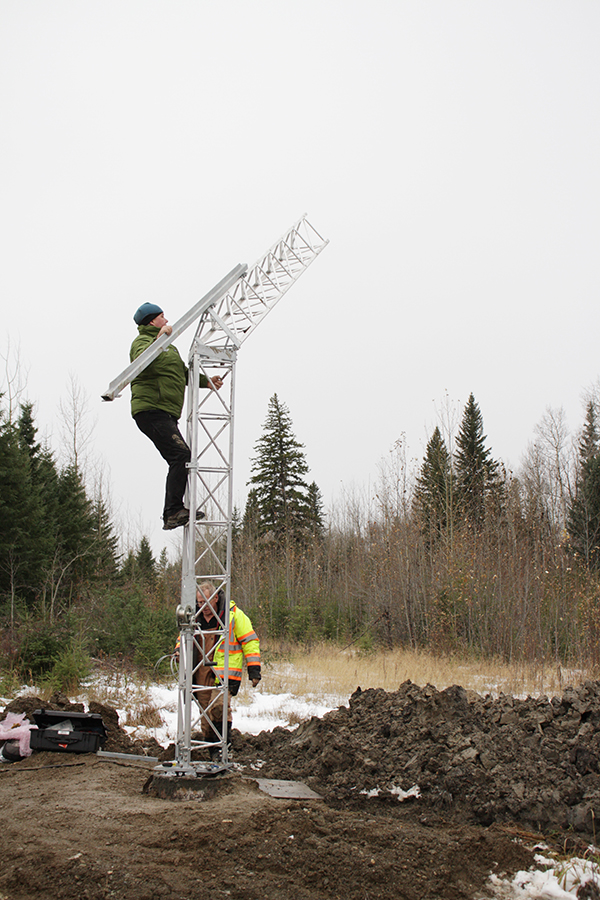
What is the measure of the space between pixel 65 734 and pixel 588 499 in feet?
94.6

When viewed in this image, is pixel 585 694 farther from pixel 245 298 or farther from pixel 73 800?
pixel 245 298

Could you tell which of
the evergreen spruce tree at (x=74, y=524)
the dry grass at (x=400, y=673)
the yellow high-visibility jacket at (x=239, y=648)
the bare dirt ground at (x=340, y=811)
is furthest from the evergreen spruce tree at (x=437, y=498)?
the evergreen spruce tree at (x=74, y=524)

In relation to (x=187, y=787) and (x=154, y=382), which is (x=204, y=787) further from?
(x=154, y=382)

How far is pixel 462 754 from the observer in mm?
6641

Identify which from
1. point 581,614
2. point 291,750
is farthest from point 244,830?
point 581,614

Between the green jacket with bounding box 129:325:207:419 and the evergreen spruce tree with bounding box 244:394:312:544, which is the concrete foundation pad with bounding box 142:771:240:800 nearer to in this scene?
the green jacket with bounding box 129:325:207:419

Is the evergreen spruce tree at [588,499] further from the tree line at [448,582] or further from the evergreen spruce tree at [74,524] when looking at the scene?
the evergreen spruce tree at [74,524]

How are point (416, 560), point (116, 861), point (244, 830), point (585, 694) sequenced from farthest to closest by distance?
point (416, 560), point (585, 694), point (244, 830), point (116, 861)

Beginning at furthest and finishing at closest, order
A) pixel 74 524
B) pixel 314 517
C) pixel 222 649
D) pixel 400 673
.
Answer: pixel 314 517, pixel 74 524, pixel 400 673, pixel 222 649

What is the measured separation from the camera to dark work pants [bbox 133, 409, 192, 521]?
267 inches

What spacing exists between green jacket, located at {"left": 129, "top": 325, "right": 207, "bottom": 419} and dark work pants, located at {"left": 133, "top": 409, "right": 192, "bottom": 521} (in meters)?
0.09

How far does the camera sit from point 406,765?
675 centimetres

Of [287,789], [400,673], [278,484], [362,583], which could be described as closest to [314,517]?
[278,484]

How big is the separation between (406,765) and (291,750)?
183 cm
